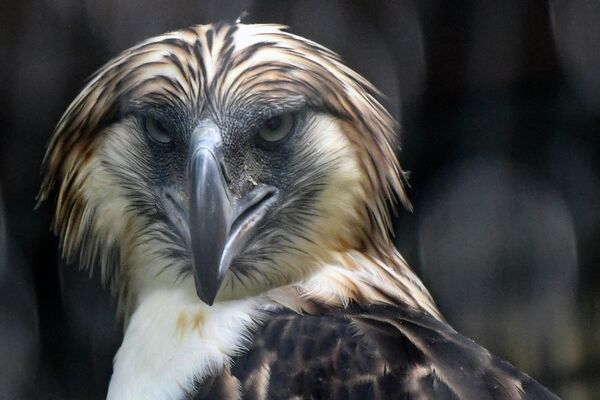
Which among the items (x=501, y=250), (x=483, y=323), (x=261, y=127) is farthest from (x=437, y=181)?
(x=261, y=127)

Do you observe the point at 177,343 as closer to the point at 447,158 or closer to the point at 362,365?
the point at 362,365

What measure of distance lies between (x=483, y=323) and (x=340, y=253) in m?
0.89

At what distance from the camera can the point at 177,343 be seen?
901 millimetres

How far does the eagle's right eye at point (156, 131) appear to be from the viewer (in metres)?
0.94

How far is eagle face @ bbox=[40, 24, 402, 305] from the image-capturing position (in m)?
0.92

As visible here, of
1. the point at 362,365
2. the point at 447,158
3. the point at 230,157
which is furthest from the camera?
the point at 447,158

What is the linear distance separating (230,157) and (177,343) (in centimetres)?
19

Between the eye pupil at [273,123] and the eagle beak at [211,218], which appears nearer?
the eagle beak at [211,218]

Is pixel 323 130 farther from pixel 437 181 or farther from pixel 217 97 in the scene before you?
pixel 437 181

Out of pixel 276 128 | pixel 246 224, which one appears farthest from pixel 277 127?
pixel 246 224

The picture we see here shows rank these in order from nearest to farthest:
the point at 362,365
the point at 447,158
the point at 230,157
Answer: the point at 362,365 < the point at 230,157 < the point at 447,158

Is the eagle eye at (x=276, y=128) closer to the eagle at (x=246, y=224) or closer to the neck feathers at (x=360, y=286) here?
the eagle at (x=246, y=224)

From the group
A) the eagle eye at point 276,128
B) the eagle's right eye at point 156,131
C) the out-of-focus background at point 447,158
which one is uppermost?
the eagle's right eye at point 156,131

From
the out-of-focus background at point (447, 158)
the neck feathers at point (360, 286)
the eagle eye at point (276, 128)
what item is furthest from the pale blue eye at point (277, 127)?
the out-of-focus background at point (447, 158)
